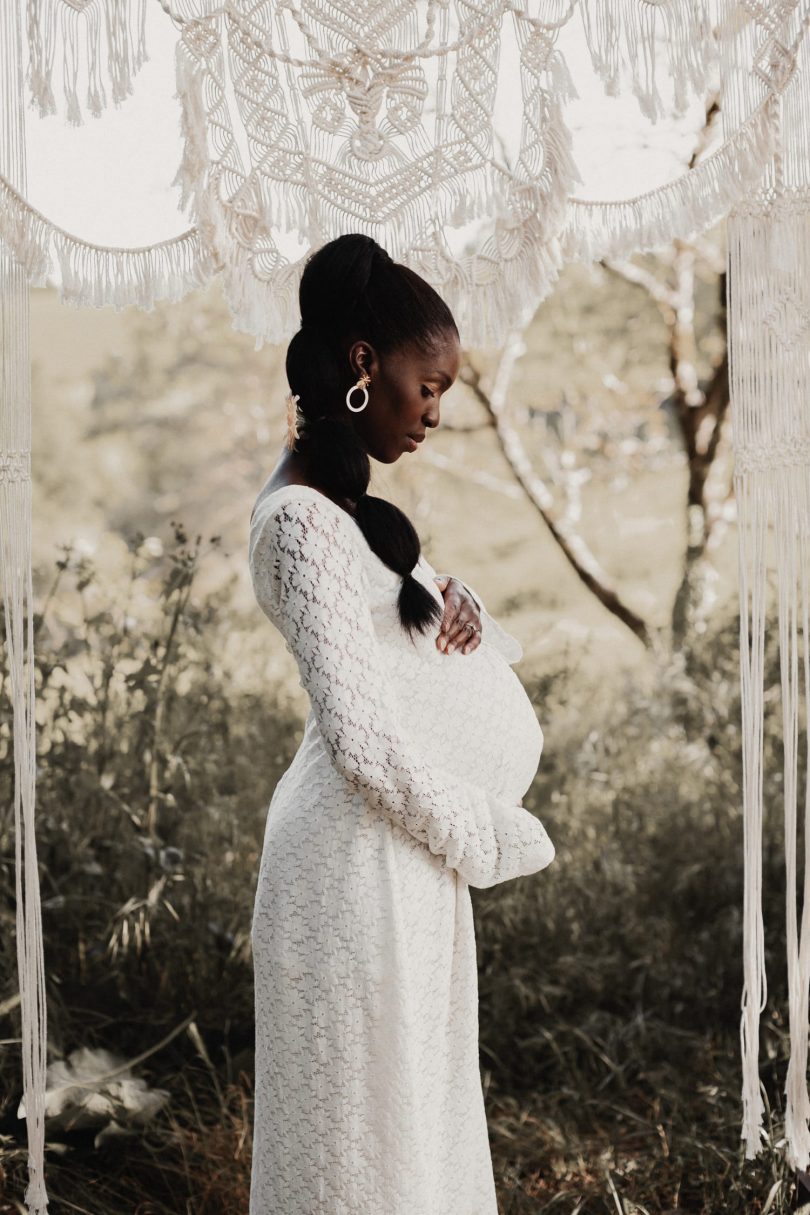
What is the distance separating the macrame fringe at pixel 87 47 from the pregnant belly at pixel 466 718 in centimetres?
96

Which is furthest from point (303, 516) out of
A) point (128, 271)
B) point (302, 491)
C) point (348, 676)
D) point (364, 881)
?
point (128, 271)

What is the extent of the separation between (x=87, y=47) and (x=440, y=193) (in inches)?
23.8

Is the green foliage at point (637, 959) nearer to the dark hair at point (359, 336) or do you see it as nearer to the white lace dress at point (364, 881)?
the white lace dress at point (364, 881)

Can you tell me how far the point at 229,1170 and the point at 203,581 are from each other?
4.22 meters

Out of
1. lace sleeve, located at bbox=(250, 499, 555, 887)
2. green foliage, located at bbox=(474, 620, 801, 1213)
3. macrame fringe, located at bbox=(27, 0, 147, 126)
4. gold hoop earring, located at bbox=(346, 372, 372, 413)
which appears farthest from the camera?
green foliage, located at bbox=(474, 620, 801, 1213)

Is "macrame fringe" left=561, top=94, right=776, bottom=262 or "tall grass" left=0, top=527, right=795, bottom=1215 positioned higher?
"macrame fringe" left=561, top=94, right=776, bottom=262

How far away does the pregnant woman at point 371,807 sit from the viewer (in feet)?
5.17

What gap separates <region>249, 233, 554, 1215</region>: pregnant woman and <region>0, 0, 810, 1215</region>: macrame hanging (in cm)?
38

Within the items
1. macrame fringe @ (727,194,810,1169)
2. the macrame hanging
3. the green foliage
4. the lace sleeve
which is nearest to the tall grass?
the green foliage

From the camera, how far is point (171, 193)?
6.91 feet

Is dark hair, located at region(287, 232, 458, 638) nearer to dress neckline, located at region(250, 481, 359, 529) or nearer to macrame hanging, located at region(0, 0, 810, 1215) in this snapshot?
dress neckline, located at region(250, 481, 359, 529)

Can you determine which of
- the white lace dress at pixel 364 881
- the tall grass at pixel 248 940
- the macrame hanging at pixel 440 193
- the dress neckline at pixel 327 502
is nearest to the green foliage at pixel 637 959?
the tall grass at pixel 248 940

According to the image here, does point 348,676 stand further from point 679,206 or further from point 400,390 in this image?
point 679,206

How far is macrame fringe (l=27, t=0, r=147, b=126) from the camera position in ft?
6.00
